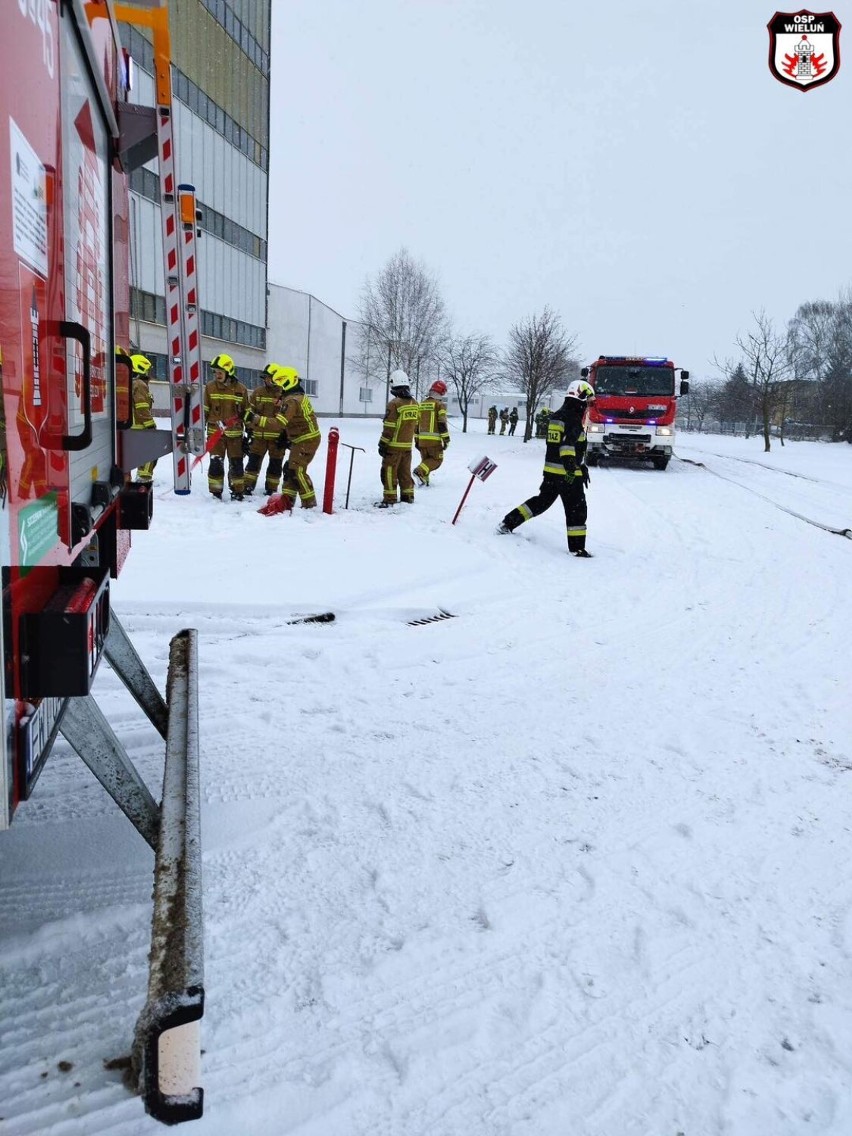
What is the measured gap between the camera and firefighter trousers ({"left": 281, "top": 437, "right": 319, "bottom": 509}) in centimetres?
1028

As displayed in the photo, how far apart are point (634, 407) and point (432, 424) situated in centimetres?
808

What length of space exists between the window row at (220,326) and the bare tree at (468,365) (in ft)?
33.0

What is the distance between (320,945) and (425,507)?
30.8 ft

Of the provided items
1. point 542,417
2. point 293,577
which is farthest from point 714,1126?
point 542,417

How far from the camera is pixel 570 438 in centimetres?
873

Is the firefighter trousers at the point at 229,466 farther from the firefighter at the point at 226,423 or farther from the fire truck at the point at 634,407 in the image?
the fire truck at the point at 634,407

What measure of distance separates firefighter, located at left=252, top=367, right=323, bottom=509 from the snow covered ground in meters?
4.16

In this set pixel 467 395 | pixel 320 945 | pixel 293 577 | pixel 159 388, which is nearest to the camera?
pixel 320 945

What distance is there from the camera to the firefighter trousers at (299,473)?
10281mm

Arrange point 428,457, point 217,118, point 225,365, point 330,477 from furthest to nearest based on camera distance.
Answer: point 217,118
point 428,457
point 225,365
point 330,477

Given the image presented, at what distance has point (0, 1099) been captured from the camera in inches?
74.4

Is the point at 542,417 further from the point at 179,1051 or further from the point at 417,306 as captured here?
the point at 179,1051

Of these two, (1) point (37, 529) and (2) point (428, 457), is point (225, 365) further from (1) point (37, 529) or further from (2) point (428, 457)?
(1) point (37, 529)

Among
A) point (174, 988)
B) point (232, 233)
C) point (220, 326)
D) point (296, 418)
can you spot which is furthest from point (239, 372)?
point (174, 988)
